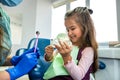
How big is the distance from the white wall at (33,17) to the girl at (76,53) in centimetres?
176

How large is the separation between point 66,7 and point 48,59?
77.1 inches

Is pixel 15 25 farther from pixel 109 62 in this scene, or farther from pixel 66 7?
pixel 109 62

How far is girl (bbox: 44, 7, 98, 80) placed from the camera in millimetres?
581

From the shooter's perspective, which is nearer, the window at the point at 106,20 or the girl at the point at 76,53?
the girl at the point at 76,53

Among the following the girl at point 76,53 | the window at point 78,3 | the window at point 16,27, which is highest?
the window at point 78,3

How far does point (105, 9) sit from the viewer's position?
1909 mm

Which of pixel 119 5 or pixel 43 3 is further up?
pixel 43 3

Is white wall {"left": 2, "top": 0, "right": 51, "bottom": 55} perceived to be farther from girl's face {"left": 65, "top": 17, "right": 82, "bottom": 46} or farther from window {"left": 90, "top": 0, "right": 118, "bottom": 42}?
girl's face {"left": 65, "top": 17, "right": 82, "bottom": 46}

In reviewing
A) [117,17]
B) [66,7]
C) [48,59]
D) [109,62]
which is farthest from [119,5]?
[48,59]

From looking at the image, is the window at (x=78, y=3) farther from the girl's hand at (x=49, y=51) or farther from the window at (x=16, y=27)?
the girl's hand at (x=49, y=51)

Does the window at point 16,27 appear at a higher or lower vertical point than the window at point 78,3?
lower

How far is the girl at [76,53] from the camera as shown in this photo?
1.90 ft

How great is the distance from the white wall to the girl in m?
1.76

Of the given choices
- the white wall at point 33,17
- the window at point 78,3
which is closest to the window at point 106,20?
the window at point 78,3
